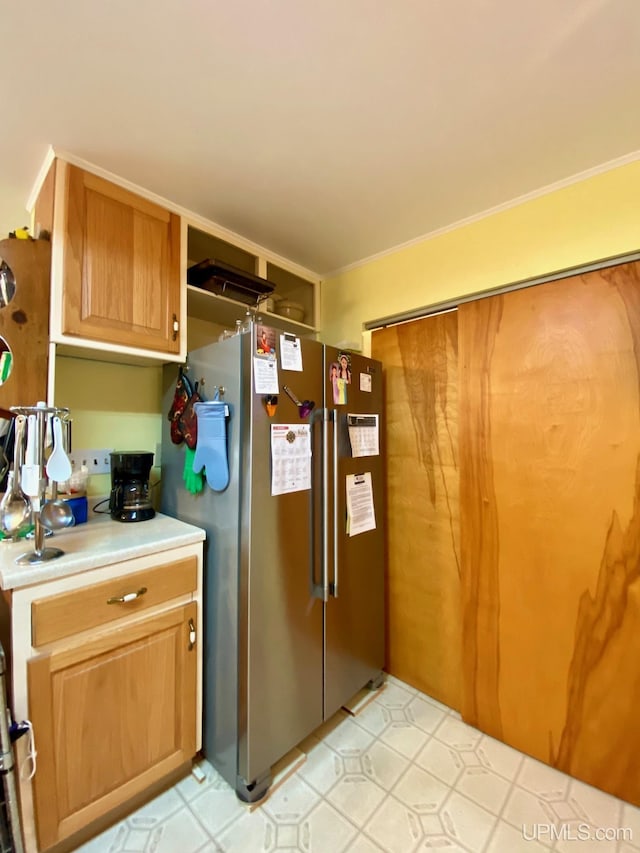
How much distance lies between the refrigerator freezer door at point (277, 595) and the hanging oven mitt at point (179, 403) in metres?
0.42

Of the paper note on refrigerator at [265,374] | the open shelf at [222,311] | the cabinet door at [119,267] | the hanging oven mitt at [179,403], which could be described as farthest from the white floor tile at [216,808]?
the open shelf at [222,311]

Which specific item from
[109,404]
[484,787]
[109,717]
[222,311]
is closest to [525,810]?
[484,787]

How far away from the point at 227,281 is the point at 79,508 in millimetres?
1149

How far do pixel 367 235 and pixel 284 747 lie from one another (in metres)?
2.28

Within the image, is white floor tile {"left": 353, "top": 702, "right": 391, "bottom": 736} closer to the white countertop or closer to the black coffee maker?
the white countertop

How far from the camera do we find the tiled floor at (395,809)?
1154mm

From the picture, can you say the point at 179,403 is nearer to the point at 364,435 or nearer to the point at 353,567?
the point at 364,435

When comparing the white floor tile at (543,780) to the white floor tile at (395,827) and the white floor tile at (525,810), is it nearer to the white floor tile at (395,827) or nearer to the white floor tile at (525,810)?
the white floor tile at (525,810)

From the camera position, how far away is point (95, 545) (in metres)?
1.20

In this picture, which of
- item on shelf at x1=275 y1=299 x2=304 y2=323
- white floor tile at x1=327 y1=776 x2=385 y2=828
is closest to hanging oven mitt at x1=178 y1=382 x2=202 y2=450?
item on shelf at x1=275 y1=299 x2=304 y2=323

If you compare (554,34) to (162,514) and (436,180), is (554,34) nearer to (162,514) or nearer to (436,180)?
(436,180)

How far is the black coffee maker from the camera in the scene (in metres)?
1.51

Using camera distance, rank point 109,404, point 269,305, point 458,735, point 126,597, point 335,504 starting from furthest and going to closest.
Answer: point 269,305 < point 109,404 < point 458,735 < point 335,504 < point 126,597

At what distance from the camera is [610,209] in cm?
140
